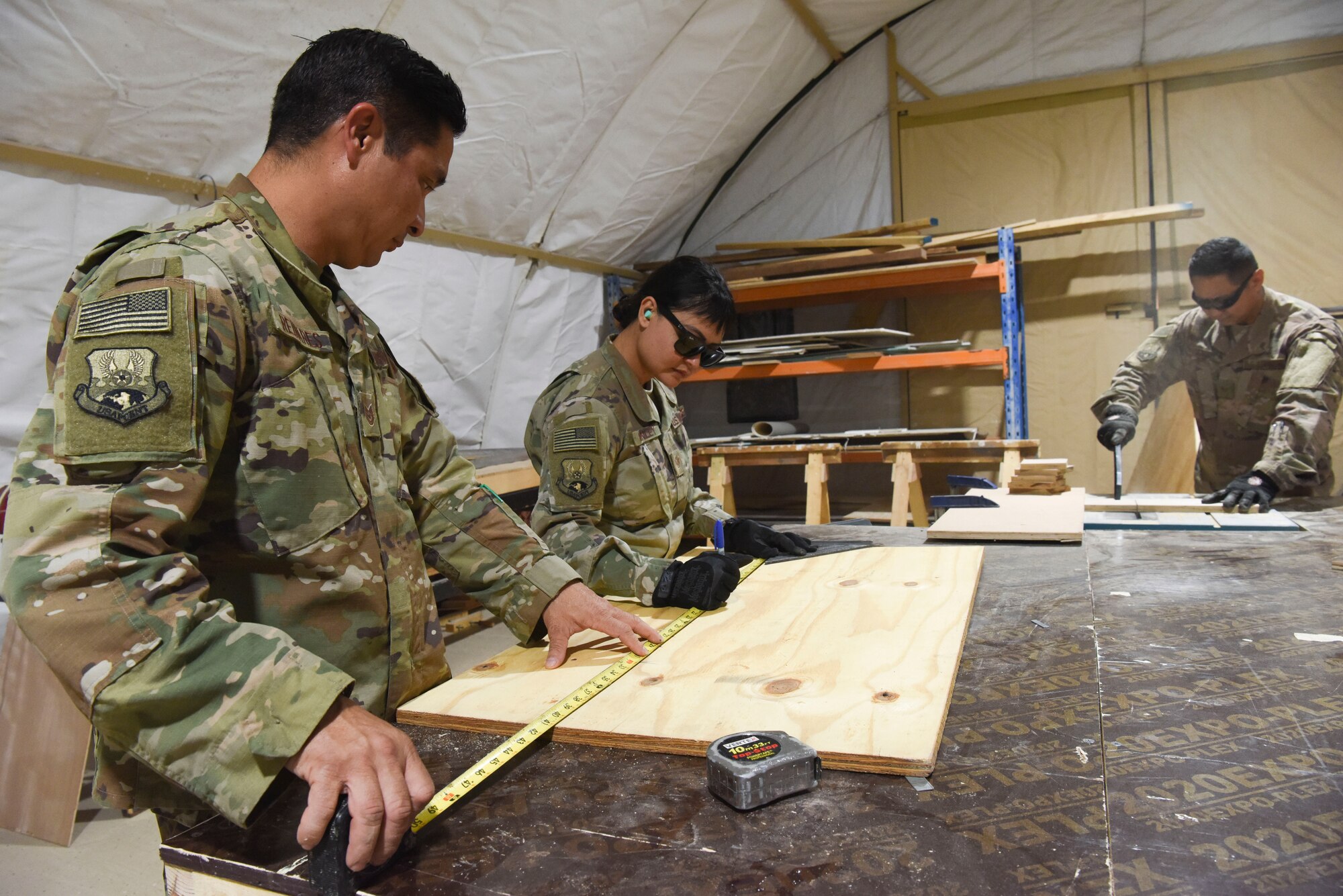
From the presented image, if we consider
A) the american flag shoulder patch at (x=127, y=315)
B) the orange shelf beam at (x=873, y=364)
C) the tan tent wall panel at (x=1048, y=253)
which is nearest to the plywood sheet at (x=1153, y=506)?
the orange shelf beam at (x=873, y=364)

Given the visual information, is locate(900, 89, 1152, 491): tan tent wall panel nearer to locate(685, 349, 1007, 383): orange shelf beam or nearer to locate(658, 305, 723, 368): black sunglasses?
locate(685, 349, 1007, 383): orange shelf beam

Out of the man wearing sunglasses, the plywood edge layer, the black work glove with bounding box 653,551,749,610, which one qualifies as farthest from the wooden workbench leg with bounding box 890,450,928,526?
the black work glove with bounding box 653,551,749,610

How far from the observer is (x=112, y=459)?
76 cm

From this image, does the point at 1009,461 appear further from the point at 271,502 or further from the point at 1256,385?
the point at 271,502

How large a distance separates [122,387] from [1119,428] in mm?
3771

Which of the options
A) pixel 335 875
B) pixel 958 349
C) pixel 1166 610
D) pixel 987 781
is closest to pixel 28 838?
pixel 335 875

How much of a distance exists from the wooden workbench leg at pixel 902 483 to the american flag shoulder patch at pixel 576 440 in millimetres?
2592

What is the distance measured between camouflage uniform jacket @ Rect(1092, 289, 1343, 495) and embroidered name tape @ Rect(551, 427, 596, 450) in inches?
95.1

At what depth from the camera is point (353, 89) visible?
1.06 m

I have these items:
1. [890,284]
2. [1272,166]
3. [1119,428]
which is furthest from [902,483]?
[1272,166]

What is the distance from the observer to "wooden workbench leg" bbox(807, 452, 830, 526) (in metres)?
4.39

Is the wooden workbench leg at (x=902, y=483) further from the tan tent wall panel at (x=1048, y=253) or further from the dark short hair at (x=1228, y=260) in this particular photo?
the dark short hair at (x=1228, y=260)

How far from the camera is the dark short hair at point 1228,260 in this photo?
3490 millimetres

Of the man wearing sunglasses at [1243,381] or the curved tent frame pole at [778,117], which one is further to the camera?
the curved tent frame pole at [778,117]
